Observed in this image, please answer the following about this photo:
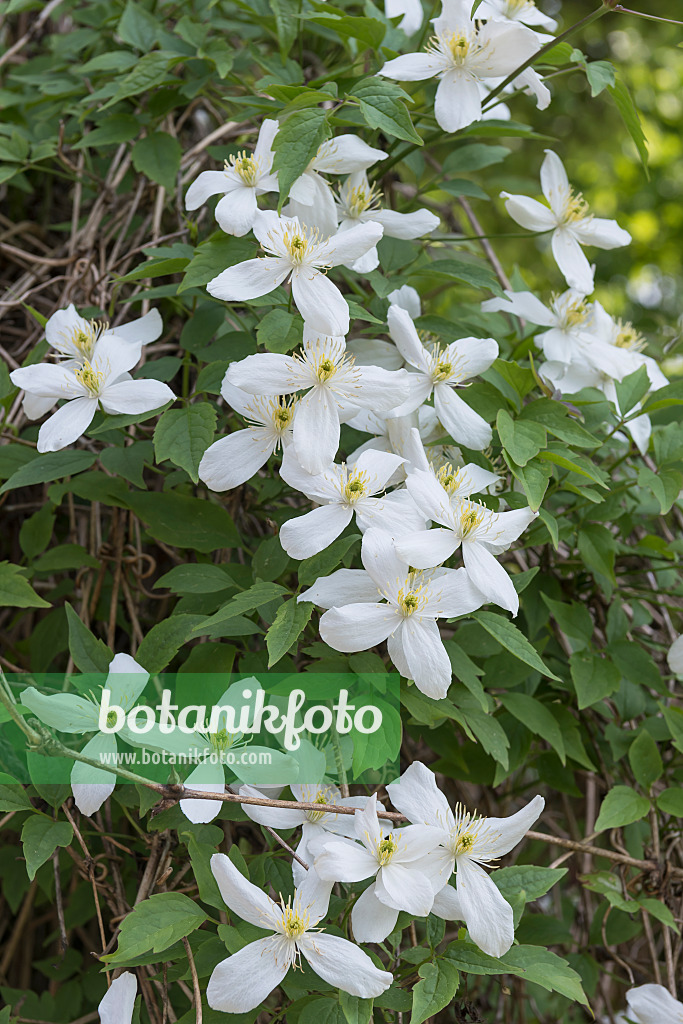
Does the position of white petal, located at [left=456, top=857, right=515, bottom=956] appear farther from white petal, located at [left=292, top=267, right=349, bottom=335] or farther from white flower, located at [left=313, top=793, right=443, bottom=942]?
white petal, located at [left=292, top=267, right=349, bottom=335]

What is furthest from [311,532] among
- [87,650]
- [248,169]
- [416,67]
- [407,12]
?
[407,12]

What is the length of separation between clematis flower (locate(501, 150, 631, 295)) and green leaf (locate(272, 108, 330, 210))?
30 centimetres

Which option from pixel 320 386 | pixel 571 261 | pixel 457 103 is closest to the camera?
pixel 320 386

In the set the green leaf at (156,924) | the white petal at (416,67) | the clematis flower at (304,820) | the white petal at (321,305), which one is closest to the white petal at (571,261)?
the white petal at (416,67)

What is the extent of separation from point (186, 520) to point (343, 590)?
0.19m

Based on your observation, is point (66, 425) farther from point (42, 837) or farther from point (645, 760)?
point (645, 760)

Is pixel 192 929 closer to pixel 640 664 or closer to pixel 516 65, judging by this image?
pixel 640 664

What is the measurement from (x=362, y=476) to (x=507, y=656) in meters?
0.26

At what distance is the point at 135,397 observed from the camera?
751 mm

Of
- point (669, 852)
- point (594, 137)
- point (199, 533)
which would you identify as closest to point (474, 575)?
point (199, 533)

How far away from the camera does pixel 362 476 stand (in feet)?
2.19

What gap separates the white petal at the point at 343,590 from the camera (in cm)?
65

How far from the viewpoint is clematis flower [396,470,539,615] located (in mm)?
631

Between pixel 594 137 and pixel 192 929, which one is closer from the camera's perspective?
pixel 192 929
